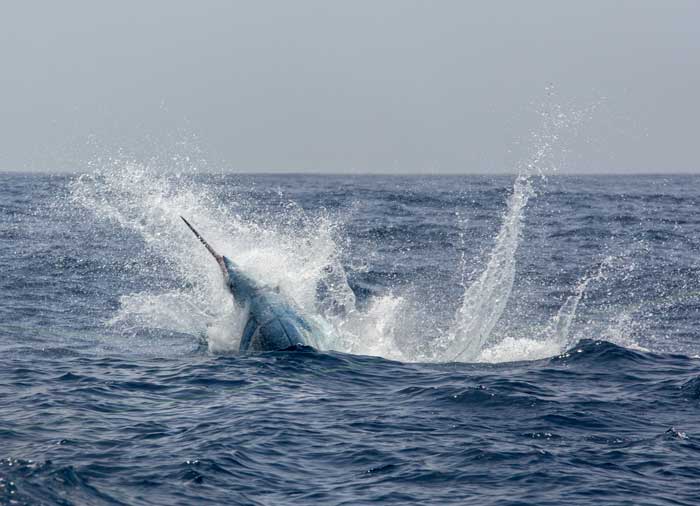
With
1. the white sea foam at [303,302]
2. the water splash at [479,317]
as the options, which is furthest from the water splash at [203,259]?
the water splash at [479,317]

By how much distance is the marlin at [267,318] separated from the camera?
19.1 meters

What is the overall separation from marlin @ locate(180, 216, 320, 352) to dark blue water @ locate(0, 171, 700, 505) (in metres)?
0.51

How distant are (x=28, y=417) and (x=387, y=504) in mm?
6162

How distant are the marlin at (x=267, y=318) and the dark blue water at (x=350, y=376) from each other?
0.51m

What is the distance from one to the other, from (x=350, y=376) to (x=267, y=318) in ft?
9.92

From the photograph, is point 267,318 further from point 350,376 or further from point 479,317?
point 479,317

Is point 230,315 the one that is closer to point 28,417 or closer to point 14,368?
point 14,368

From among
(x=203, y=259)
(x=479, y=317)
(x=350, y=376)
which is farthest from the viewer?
(x=203, y=259)

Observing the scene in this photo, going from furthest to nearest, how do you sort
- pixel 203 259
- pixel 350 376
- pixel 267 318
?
pixel 203 259 → pixel 267 318 → pixel 350 376

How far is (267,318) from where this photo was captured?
765 inches

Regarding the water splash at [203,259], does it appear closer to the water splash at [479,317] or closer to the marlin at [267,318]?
the marlin at [267,318]

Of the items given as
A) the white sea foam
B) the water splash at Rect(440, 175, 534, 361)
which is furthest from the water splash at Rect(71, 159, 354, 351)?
the water splash at Rect(440, 175, 534, 361)

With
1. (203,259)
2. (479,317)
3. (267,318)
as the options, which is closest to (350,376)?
(267,318)

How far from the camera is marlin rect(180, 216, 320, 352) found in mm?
19078
